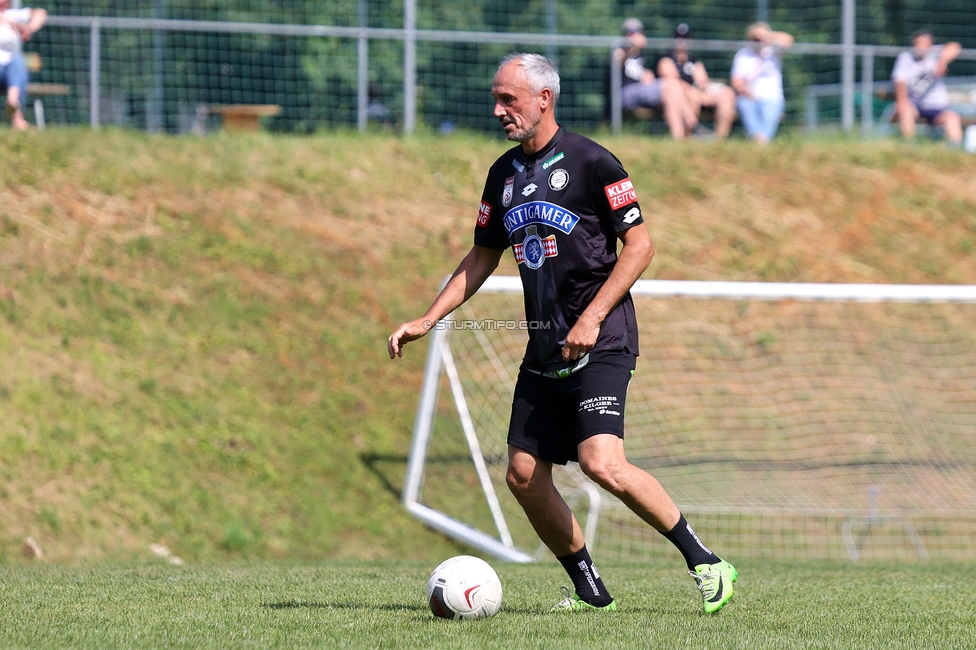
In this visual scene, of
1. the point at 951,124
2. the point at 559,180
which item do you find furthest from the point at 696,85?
the point at 559,180

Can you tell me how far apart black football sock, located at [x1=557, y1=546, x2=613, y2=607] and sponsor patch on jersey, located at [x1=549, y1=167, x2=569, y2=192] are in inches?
64.0

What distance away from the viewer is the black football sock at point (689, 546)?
4.99 m

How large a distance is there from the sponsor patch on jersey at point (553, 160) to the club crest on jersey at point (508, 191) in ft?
0.58

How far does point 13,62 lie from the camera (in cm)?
1338

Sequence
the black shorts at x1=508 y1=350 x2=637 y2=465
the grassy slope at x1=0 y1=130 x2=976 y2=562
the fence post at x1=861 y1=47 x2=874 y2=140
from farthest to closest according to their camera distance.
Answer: the fence post at x1=861 y1=47 x2=874 y2=140 → the grassy slope at x1=0 y1=130 x2=976 y2=562 → the black shorts at x1=508 y1=350 x2=637 y2=465

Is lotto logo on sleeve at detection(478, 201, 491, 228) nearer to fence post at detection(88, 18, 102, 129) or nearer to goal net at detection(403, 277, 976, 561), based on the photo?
goal net at detection(403, 277, 976, 561)

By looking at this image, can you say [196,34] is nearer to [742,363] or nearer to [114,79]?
[114,79]

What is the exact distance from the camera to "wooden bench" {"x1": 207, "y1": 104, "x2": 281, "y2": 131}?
14539 mm

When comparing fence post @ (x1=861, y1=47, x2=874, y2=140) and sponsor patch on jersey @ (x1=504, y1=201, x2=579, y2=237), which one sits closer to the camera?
sponsor patch on jersey @ (x1=504, y1=201, x2=579, y2=237)

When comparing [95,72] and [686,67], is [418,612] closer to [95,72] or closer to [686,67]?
[95,72]

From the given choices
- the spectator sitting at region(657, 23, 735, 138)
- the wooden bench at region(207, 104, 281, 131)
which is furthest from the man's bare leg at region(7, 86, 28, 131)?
A: the spectator sitting at region(657, 23, 735, 138)

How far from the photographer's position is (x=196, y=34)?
1478cm

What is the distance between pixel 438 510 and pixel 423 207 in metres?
4.49

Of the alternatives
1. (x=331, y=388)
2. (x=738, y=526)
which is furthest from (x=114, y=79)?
(x=738, y=526)
